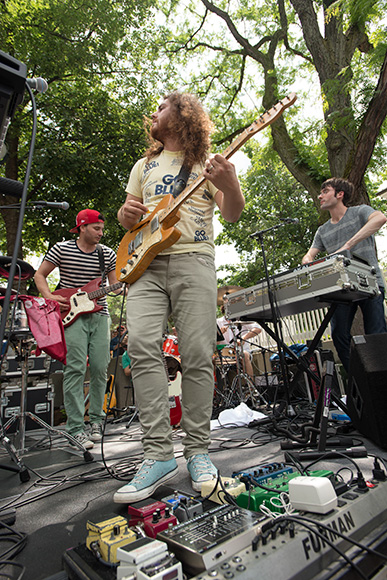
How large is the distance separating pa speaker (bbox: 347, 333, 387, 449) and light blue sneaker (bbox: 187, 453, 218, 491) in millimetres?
937

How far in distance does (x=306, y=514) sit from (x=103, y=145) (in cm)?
960

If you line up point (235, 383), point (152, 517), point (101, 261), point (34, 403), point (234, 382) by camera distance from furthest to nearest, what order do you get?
point (235, 383) → point (234, 382) → point (34, 403) → point (101, 261) → point (152, 517)

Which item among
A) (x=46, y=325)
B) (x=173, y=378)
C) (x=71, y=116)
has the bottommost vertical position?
(x=173, y=378)

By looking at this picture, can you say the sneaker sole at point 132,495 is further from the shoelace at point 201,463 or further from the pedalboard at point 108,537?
the pedalboard at point 108,537

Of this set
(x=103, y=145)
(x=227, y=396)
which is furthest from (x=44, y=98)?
(x=227, y=396)

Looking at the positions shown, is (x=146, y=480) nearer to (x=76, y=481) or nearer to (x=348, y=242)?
(x=76, y=481)

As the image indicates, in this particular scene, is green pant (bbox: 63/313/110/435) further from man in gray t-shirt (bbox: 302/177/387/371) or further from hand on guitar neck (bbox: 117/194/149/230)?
man in gray t-shirt (bbox: 302/177/387/371)

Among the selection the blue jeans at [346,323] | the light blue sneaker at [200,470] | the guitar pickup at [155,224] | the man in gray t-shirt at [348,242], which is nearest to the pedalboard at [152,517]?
the light blue sneaker at [200,470]

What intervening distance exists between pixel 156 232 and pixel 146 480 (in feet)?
3.68

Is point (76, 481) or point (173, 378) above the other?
point (173, 378)

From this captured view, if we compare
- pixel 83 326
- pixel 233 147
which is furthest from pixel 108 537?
pixel 83 326

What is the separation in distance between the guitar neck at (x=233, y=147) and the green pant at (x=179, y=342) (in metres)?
0.25

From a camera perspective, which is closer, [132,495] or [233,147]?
[132,495]

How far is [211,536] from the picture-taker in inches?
33.8
